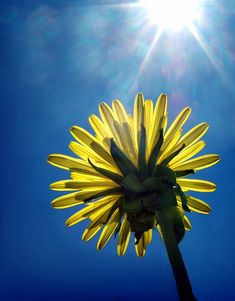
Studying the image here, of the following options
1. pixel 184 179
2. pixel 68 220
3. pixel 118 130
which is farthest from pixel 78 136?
pixel 184 179

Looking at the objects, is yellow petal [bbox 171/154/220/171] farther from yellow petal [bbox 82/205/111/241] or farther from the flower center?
yellow petal [bbox 82/205/111/241]

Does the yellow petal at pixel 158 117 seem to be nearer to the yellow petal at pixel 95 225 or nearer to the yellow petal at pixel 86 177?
the yellow petal at pixel 86 177

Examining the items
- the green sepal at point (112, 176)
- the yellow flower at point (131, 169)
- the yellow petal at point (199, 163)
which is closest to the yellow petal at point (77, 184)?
the yellow flower at point (131, 169)

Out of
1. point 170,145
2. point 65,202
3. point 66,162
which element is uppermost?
point 66,162

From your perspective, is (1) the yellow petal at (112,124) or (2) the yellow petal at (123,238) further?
(2) the yellow petal at (123,238)

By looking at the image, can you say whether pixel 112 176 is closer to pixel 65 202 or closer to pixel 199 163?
pixel 65 202

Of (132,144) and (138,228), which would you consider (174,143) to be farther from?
(138,228)

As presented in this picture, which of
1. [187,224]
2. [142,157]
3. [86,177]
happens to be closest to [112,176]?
[142,157]
